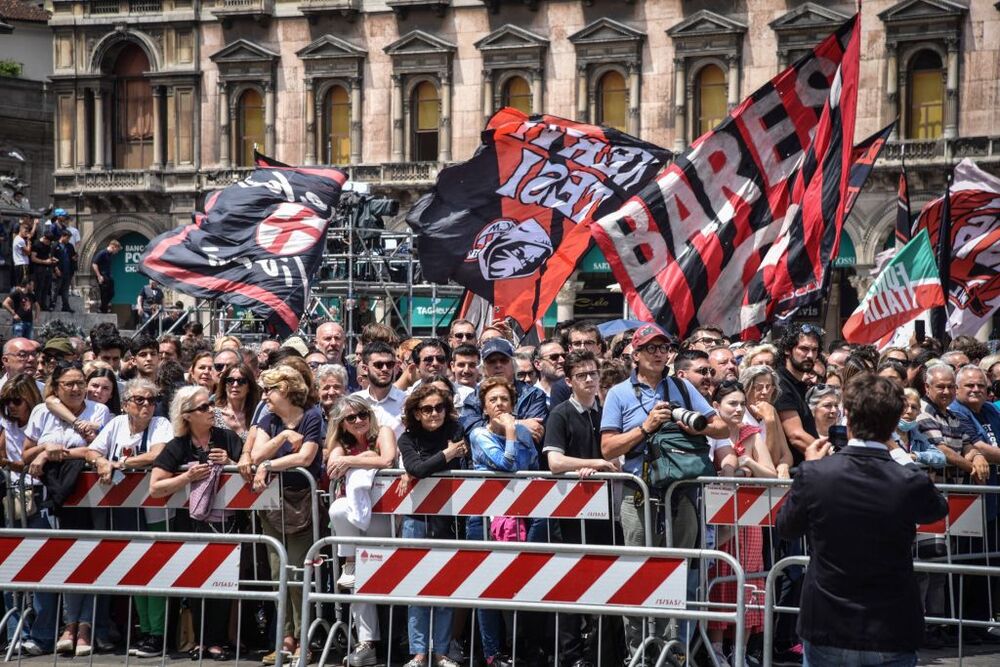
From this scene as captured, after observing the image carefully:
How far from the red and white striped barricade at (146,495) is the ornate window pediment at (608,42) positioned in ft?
110

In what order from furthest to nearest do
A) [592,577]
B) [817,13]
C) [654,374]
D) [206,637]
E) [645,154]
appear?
[817,13] < [645,154] < [206,637] < [654,374] < [592,577]

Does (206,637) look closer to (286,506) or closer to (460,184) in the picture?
(286,506)

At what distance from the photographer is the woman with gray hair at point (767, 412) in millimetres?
9867

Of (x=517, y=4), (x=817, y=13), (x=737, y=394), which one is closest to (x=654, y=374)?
(x=737, y=394)

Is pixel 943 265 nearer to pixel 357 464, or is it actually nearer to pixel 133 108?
pixel 357 464

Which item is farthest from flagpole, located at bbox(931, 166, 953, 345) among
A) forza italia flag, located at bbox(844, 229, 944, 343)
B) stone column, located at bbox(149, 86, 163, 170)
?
stone column, located at bbox(149, 86, 163, 170)

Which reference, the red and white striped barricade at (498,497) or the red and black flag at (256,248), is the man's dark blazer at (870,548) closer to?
the red and white striped barricade at (498,497)

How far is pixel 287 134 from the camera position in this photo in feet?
150

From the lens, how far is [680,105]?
41.5 m

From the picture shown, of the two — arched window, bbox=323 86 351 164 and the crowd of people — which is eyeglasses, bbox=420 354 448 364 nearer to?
the crowd of people

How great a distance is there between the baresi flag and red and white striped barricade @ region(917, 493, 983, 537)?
30.7 feet

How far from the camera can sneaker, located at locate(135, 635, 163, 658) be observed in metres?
9.70

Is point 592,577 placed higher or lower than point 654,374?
lower

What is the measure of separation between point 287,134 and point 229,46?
2843mm
